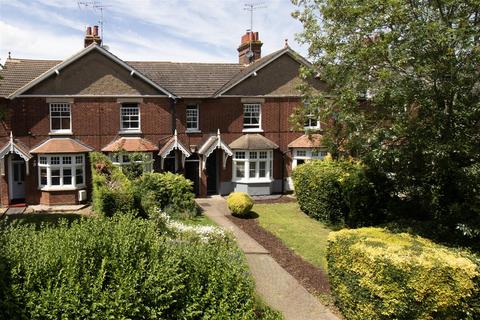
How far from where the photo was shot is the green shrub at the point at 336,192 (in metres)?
17.5

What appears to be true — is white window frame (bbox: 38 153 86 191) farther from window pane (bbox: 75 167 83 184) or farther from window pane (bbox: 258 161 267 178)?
window pane (bbox: 258 161 267 178)

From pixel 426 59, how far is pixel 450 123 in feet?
6.14

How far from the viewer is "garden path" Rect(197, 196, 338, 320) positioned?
35.0ft

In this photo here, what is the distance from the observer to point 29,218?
1962cm

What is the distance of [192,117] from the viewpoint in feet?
86.2

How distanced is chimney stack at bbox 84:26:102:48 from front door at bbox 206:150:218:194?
10017 millimetres

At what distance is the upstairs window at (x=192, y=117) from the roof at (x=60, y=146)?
20.0 ft

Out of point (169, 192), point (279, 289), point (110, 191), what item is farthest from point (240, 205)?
point (279, 289)

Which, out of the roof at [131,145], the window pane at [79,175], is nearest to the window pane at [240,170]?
the roof at [131,145]

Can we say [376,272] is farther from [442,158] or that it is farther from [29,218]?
[29,218]

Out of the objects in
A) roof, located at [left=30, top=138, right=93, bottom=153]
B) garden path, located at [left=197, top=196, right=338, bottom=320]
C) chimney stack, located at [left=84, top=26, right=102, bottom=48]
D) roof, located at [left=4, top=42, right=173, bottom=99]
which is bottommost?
garden path, located at [left=197, top=196, right=338, bottom=320]

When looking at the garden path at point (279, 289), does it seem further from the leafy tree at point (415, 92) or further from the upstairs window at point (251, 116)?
the upstairs window at point (251, 116)

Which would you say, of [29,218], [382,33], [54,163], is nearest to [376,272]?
[382,33]

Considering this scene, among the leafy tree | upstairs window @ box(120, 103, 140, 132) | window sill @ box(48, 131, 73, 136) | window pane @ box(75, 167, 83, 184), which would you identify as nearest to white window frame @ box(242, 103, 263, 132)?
upstairs window @ box(120, 103, 140, 132)
